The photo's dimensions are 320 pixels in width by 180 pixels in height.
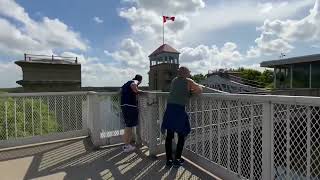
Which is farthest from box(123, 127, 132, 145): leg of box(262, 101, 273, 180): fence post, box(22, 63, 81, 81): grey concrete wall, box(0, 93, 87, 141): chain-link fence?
box(22, 63, 81, 81): grey concrete wall

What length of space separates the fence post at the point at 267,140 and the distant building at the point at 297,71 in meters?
18.7

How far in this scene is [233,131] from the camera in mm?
3488

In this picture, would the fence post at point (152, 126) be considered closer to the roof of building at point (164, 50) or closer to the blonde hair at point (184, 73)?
the blonde hair at point (184, 73)

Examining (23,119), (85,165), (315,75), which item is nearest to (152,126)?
(85,165)

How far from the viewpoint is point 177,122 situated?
158 inches

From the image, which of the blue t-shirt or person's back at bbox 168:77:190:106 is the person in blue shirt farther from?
person's back at bbox 168:77:190:106

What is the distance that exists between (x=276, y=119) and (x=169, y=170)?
182 centimetres

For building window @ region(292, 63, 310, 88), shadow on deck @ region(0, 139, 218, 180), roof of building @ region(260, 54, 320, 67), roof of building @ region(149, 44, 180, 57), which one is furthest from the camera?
roof of building @ region(149, 44, 180, 57)

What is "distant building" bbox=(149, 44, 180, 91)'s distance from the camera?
3725 cm

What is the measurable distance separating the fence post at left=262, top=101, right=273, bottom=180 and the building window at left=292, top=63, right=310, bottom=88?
2015cm

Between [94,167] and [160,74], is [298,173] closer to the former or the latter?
[94,167]

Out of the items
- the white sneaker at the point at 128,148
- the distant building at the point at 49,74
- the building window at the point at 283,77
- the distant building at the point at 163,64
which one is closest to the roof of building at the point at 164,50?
the distant building at the point at 163,64

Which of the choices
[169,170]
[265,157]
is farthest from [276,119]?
[169,170]

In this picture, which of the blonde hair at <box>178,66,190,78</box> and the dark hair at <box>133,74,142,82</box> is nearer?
the blonde hair at <box>178,66,190,78</box>
